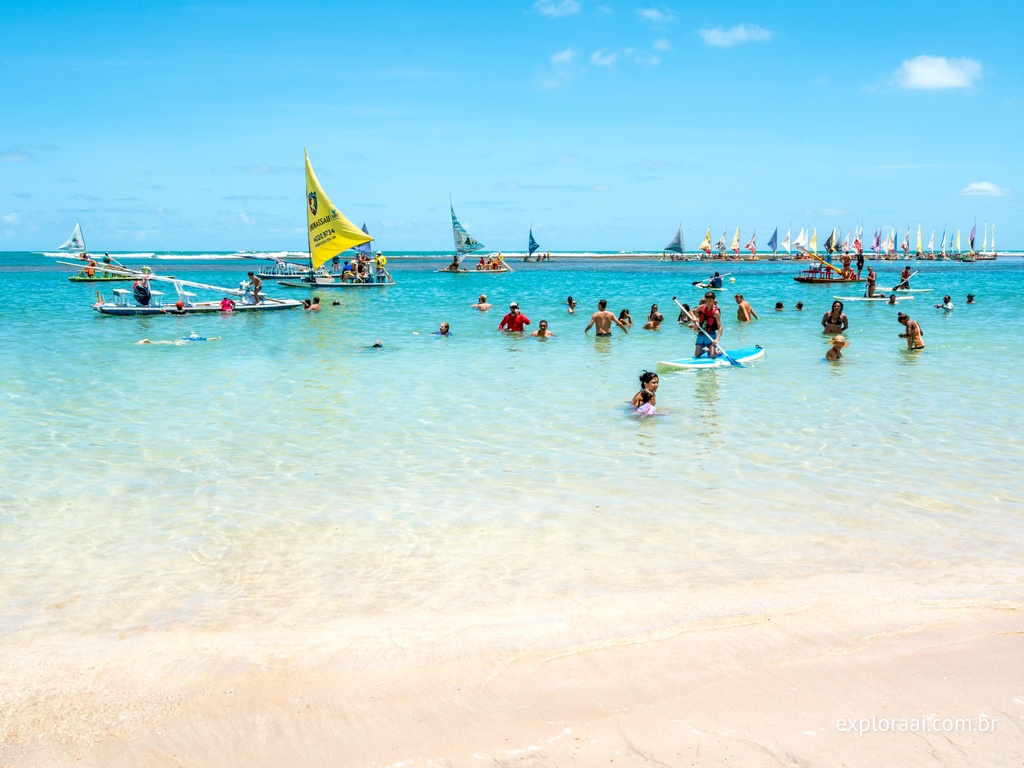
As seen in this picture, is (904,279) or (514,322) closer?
(514,322)

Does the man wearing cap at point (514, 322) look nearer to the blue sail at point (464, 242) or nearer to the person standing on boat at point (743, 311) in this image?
the person standing on boat at point (743, 311)

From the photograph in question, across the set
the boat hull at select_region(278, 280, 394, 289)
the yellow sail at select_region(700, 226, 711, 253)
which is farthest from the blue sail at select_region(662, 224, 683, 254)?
the boat hull at select_region(278, 280, 394, 289)

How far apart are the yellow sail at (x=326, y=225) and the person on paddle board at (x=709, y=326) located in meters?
30.0

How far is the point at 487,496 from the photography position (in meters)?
9.40

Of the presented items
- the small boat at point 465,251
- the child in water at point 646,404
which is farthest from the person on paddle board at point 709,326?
the small boat at point 465,251

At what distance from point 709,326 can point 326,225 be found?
32.9 meters

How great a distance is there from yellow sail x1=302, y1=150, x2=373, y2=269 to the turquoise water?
2762 cm

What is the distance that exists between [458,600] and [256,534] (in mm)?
2763

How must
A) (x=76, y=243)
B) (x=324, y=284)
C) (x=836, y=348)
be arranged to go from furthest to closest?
(x=76, y=243)
(x=324, y=284)
(x=836, y=348)

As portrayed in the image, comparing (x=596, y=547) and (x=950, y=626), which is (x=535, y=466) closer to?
(x=596, y=547)

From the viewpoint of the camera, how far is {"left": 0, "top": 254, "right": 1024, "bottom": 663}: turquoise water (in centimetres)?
649

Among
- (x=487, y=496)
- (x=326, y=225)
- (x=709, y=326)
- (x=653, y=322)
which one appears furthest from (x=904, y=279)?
(x=487, y=496)

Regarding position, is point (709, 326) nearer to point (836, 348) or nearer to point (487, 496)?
point (836, 348)

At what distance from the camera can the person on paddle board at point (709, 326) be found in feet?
61.9
